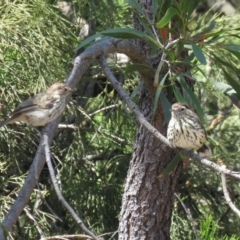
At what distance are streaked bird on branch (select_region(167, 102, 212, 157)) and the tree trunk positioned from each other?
57 mm

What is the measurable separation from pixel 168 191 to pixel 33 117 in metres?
0.70

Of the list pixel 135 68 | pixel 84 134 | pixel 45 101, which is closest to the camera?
pixel 135 68

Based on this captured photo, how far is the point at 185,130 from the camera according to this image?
2.91 m

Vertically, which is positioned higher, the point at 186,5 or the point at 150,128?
the point at 186,5

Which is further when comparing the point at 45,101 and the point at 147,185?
the point at 45,101

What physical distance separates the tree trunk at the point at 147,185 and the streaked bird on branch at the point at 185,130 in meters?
0.06

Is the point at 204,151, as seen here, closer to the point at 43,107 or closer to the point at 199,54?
the point at 43,107

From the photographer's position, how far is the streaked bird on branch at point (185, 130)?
111 inches

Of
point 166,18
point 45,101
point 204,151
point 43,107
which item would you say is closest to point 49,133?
point 166,18

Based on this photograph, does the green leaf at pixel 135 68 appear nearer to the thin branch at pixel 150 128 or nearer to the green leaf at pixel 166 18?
the thin branch at pixel 150 128

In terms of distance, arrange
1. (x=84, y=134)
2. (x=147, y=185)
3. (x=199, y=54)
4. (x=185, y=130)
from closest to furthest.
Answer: (x=199, y=54), (x=147, y=185), (x=185, y=130), (x=84, y=134)

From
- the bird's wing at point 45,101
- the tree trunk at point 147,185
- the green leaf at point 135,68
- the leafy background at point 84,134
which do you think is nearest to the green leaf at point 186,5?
the green leaf at point 135,68

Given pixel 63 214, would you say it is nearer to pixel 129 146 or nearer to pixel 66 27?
pixel 129 146

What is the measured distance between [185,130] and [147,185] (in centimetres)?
29
